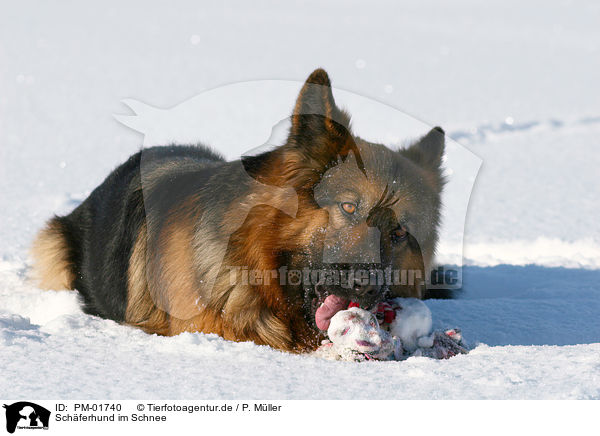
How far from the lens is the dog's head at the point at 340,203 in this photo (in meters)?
3.38

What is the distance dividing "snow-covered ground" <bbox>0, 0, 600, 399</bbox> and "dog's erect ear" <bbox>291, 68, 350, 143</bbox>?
26cm

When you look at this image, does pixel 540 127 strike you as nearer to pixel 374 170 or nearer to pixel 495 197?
pixel 495 197

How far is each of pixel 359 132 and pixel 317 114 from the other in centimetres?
37

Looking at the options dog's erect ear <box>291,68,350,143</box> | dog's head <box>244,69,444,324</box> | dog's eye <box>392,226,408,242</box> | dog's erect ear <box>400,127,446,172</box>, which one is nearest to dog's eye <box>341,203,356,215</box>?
dog's head <box>244,69,444,324</box>

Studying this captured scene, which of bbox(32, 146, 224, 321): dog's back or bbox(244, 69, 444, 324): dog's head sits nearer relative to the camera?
bbox(244, 69, 444, 324): dog's head

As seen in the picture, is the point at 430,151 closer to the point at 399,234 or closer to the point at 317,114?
the point at 399,234

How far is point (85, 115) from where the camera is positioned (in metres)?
11.7

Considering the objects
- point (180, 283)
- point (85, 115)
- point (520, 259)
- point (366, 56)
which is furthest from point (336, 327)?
point (366, 56)

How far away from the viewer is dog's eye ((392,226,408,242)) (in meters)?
3.59

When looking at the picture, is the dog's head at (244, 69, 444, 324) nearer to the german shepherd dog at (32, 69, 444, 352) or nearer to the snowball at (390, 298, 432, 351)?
the german shepherd dog at (32, 69, 444, 352)

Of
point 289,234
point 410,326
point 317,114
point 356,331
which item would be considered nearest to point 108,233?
point 289,234

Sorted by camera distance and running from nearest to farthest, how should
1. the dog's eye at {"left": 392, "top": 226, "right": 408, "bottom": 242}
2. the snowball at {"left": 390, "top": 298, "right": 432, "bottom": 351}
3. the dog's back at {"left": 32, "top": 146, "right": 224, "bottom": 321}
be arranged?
the dog's eye at {"left": 392, "top": 226, "right": 408, "bottom": 242} → the snowball at {"left": 390, "top": 298, "right": 432, "bottom": 351} → the dog's back at {"left": 32, "top": 146, "right": 224, "bottom": 321}
